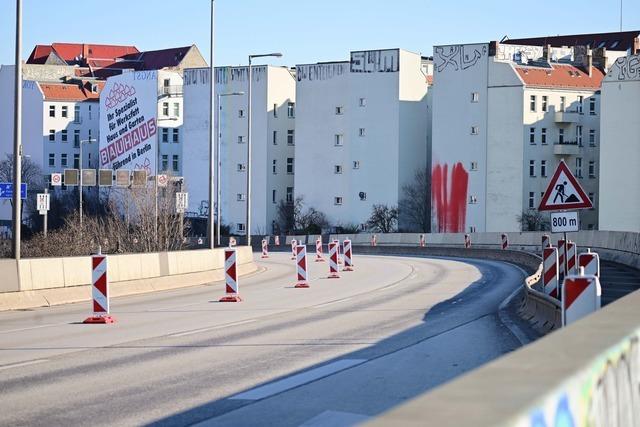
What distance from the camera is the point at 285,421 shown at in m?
9.62

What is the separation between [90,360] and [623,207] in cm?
7492

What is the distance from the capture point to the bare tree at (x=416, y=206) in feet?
326

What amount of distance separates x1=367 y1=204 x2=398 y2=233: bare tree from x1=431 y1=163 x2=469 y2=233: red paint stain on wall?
366 centimetres

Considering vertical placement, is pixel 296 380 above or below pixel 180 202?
below

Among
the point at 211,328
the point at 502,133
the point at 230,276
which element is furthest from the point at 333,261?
the point at 502,133

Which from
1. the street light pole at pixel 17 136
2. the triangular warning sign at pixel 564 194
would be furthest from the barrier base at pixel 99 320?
the triangular warning sign at pixel 564 194

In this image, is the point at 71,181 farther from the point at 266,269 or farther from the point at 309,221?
the point at 309,221

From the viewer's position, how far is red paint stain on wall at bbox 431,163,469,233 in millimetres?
94250

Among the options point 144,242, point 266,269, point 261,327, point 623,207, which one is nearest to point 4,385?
point 261,327

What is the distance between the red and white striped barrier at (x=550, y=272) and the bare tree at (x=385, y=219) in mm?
73423

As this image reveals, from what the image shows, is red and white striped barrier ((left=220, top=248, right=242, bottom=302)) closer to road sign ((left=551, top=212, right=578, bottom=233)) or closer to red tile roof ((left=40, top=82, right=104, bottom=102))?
road sign ((left=551, top=212, right=578, bottom=233))

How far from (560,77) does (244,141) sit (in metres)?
31.1

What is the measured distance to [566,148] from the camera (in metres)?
95.1

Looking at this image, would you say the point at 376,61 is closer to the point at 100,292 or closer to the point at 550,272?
the point at 550,272
